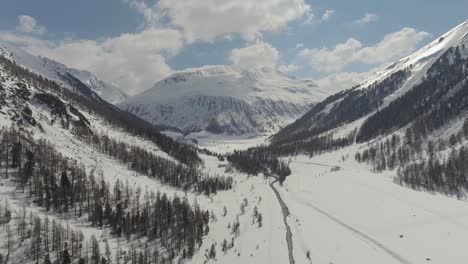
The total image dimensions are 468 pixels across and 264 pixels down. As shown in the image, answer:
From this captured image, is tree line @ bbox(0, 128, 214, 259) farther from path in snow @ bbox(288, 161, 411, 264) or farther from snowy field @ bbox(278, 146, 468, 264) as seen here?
path in snow @ bbox(288, 161, 411, 264)

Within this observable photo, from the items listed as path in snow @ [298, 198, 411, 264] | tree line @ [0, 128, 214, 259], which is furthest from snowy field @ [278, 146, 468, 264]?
tree line @ [0, 128, 214, 259]

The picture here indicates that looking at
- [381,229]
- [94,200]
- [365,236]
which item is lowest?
[365,236]

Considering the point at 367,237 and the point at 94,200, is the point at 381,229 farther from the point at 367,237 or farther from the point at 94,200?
the point at 94,200

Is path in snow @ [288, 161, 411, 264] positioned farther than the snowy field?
No

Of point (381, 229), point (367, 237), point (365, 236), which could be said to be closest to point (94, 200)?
point (365, 236)

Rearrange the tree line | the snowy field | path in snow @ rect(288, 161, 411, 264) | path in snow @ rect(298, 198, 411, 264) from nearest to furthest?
path in snow @ rect(298, 198, 411, 264)
path in snow @ rect(288, 161, 411, 264)
the snowy field
the tree line

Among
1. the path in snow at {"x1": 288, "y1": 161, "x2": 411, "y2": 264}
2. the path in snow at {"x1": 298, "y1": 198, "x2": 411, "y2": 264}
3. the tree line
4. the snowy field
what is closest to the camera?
the path in snow at {"x1": 298, "y1": 198, "x2": 411, "y2": 264}

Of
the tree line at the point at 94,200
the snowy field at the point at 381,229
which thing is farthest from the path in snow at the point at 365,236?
the tree line at the point at 94,200

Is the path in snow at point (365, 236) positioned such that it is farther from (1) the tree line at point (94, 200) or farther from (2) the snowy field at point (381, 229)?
(1) the tree line at point (94, 200)

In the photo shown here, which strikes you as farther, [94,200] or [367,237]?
[94,200]

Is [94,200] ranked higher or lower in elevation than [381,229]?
higher
